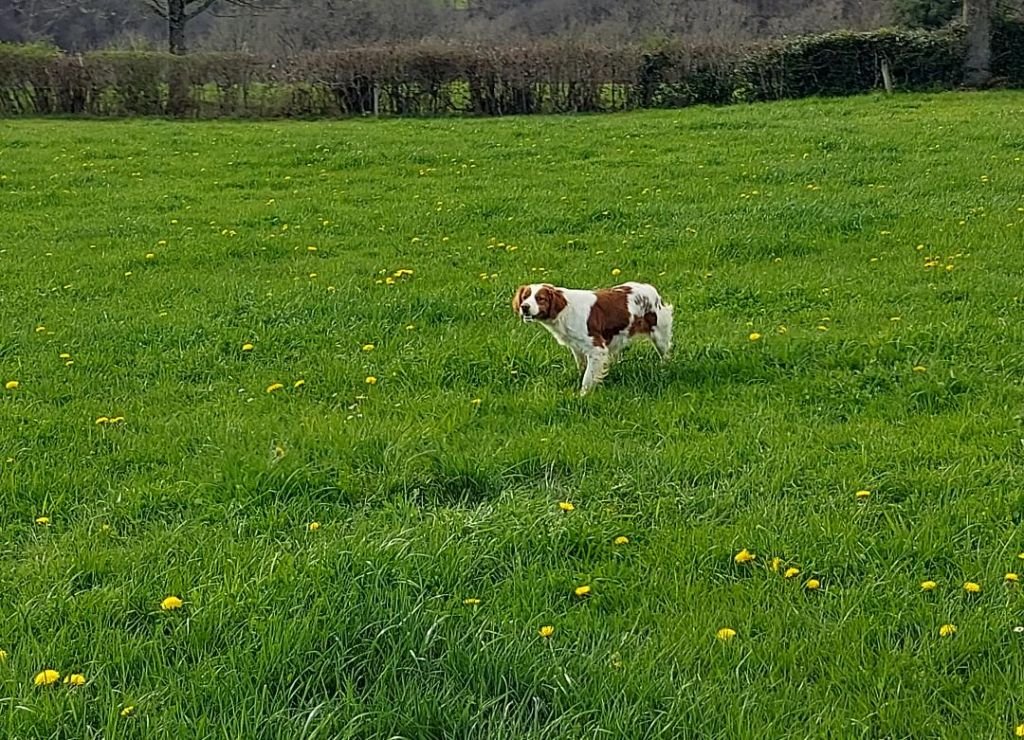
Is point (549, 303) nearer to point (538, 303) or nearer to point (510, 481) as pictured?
point (538, 303)

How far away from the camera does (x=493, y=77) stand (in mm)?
26953

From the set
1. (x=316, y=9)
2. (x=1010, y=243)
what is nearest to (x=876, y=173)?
(x=1010, y=243)

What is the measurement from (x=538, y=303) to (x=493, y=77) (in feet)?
71.7

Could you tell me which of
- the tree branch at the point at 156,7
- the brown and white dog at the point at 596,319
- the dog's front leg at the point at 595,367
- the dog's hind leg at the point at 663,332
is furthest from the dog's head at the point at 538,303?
the tree branch at the point at 156,7

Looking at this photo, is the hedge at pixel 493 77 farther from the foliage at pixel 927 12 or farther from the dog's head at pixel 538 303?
the dog's head at pixel 538 303

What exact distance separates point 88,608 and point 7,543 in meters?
0.91

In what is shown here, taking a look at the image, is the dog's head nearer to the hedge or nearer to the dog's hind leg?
the dog's hind leg

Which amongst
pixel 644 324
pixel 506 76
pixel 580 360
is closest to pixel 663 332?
pixel 644 324

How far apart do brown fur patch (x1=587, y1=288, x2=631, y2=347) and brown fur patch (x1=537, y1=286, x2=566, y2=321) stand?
8.3 inches

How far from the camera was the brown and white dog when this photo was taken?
638cm

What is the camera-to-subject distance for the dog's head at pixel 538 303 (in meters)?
6.32

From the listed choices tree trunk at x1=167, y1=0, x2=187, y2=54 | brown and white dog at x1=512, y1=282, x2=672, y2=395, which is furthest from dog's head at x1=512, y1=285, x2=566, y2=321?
tree trunk at x1=167, y1=0, x2=187, y2=54

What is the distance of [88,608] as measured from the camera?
12.6 feet

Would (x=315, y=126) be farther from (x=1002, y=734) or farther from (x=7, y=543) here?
(x=1002, y=734)
